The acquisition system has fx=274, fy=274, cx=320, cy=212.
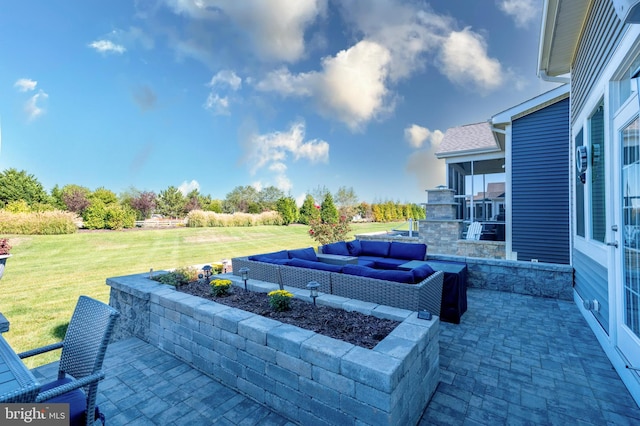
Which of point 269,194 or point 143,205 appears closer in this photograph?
point 143,205

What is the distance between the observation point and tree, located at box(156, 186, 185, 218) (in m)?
26.4

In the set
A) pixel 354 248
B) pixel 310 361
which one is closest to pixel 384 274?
pixel 310 361

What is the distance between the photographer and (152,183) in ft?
94.0

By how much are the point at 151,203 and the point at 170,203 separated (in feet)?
6.59

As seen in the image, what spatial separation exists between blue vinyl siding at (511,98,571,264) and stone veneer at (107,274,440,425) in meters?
5.91

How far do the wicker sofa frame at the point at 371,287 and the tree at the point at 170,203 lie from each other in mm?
25796

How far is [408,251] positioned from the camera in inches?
251

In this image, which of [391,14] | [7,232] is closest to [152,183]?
[7,232]

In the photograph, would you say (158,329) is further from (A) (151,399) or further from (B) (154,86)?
(B) (154,86)

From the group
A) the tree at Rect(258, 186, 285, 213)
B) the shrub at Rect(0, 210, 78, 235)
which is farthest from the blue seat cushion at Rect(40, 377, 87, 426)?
the tree at Rect(258, 186, 285, 213)

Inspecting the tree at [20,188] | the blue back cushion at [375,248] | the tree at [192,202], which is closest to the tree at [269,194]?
the tree at [192,202]

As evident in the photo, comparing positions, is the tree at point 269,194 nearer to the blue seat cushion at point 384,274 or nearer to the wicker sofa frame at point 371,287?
the wicker sofa frame at point 371,287

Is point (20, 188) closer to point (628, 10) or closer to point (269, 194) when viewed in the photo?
point (269, 194)

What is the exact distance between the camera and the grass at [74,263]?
16.9ft
